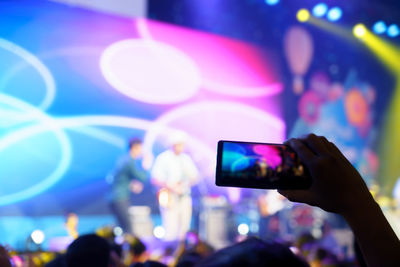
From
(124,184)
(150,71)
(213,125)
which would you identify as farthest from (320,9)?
(124,184)

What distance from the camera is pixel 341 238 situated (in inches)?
288

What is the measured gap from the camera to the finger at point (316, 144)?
869 mm

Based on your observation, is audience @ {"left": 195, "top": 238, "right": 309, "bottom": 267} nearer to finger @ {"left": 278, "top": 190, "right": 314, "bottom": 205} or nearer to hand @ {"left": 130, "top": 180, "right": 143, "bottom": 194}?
finger @ {"left": 278, "top": 190, "right": 314, "bottom": 205}

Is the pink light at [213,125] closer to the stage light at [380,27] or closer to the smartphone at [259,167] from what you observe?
the stage light at [380,27]

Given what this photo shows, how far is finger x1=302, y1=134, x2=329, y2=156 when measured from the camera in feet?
2.85

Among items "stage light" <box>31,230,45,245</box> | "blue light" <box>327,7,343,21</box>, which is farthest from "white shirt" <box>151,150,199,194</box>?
"blue light" <box>327,7,343,21</box>

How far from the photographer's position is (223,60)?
7332 millimetres

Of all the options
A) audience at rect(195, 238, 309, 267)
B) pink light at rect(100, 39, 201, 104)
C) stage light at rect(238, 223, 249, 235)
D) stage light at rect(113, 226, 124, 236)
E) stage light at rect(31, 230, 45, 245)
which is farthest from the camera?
stage light at rect(238, 223, 249, 235)

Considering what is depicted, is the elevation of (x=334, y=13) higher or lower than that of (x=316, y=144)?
higher

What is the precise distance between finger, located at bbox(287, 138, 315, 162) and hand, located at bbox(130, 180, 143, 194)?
209 inches

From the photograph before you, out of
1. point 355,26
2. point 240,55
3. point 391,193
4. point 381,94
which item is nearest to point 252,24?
point 240,55

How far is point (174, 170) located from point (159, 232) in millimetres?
833

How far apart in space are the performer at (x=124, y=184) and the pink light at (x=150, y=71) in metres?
0.82

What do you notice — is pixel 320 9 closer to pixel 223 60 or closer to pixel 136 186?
pixel 223 60
